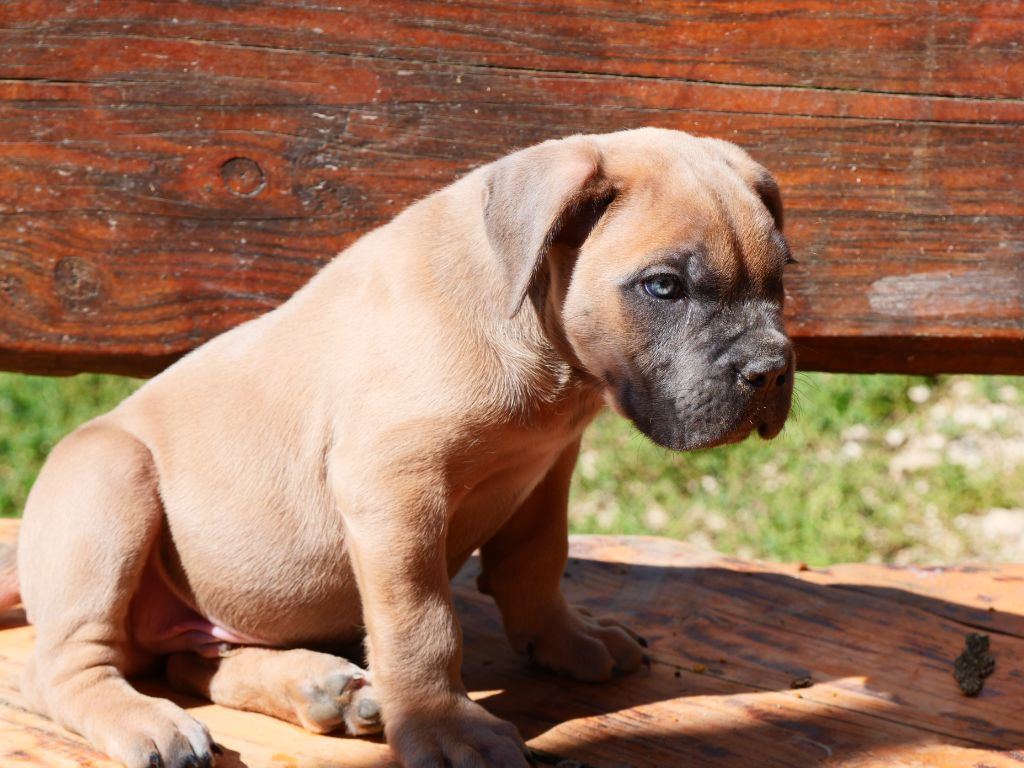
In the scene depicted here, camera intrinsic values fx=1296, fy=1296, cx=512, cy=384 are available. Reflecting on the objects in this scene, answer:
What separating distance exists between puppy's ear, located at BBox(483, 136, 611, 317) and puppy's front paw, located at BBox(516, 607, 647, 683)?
127cm

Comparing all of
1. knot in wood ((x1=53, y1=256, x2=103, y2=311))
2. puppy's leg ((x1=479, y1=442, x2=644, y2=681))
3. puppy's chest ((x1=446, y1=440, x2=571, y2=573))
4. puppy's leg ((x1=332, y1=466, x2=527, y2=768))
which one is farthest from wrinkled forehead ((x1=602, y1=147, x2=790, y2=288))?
knot in wood ((x1=53, y1=256, x2=103, y2=311))

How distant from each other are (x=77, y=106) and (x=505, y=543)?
6.91 ft

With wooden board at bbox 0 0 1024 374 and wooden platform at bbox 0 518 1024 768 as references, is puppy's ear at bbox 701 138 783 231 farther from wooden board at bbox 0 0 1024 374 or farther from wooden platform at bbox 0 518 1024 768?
wooden platform at bbox 0 518 1024 768

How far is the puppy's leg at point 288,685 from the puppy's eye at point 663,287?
4.63ft

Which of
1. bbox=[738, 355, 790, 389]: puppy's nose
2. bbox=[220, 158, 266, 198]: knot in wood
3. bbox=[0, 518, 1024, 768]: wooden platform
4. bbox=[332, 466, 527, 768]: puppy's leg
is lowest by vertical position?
bbox=[0, 518, 1024, 768]: wooden platform

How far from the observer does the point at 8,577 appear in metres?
4.40

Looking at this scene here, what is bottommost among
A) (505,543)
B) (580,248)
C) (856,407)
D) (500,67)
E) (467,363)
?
(856,407)

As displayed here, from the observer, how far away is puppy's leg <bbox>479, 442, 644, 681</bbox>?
4195 mm

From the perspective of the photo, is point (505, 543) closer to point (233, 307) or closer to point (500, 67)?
point (233, 307)

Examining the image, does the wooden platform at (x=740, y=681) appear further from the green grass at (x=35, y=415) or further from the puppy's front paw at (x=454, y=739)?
the green grass at (x=35, y=415)

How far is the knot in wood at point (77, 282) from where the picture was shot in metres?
4.59

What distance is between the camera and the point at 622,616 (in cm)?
475

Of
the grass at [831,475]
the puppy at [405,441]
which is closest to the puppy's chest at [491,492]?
the puppy at [405,441]

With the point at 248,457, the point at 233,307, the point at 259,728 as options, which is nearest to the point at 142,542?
the point at 248,457
